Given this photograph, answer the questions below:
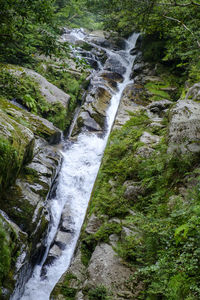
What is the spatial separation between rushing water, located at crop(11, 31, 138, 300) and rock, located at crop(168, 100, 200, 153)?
416cm

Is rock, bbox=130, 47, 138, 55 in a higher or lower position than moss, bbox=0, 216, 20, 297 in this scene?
higher

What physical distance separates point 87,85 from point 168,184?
11.7 meters

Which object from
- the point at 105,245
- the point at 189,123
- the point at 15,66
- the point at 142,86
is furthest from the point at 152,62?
the point at 105,245

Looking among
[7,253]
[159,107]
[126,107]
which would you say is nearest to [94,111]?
[126,107]

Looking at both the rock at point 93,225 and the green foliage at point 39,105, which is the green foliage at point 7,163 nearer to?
the rock at point 93,225

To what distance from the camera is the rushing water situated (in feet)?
21.2

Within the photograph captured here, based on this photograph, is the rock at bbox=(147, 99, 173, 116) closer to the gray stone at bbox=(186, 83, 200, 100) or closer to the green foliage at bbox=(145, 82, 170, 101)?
the gray stone at bbox=(186, 83, 200, 100)

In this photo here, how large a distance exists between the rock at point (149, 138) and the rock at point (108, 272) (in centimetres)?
385

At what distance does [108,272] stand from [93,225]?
5.48ft

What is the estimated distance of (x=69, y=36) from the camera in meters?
21.9

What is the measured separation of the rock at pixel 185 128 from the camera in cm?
607

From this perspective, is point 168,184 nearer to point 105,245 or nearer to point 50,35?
point 105,245

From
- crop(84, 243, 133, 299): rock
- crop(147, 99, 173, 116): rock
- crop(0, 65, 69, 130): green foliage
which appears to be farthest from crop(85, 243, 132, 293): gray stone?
crop(147, 99, 173, 116): rock

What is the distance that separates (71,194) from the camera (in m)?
9.02
